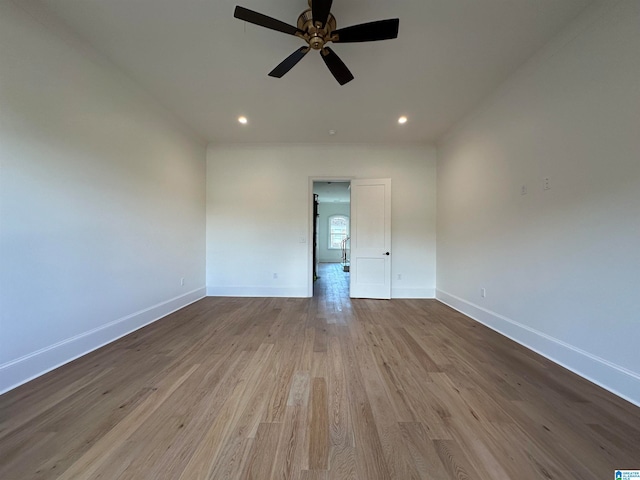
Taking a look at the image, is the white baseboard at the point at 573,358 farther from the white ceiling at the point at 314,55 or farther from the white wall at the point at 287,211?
the white ceiling at the point at 314,55

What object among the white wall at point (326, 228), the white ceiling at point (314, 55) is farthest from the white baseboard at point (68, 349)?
the white wall at point (326, 228)

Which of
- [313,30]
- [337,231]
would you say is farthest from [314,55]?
[337,231]

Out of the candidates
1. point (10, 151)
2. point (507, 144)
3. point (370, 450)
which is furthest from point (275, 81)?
point (370, 450)

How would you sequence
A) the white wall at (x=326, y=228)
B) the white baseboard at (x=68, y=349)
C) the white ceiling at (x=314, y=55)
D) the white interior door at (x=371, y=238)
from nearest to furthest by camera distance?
the white baseboard at (x=68, y=349)
the white ceiling at (x=314, y=55)
the white interior door at (x=371, y=238)
the white wall at (x=326, y=228)

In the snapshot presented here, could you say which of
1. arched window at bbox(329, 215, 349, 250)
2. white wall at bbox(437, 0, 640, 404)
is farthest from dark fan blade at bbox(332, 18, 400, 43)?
arched window at bbox(329, 215, 349, 250)

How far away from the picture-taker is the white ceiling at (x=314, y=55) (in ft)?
6.21

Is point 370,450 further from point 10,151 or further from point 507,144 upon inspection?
point 507,144

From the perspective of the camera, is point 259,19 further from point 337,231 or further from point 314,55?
point 337,231

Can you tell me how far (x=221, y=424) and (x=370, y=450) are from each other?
2.87 ft

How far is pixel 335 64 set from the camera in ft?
6.79

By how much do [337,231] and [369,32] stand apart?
32.4 ft

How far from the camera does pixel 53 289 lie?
201 centimetres

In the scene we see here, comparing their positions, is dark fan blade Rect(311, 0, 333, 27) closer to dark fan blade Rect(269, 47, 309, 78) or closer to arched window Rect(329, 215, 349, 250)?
dark fan blade Rect(269, 47, 309, 78)

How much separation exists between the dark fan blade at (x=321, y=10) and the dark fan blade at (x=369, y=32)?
0.43 ft
